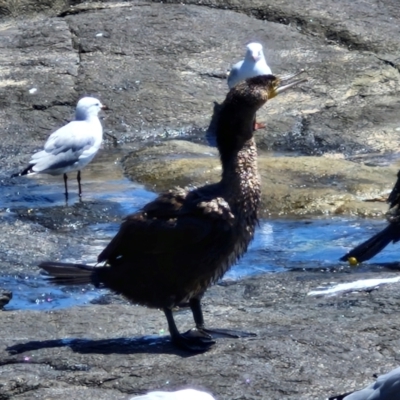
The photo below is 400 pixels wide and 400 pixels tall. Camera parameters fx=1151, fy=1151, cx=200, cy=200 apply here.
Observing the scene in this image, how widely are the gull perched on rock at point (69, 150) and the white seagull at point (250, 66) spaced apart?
2.17 metres

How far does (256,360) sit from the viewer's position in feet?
15.4

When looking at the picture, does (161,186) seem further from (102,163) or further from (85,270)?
(85,270)

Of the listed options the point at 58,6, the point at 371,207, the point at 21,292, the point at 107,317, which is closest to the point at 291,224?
the point at 371,207

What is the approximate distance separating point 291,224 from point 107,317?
11.5 ft

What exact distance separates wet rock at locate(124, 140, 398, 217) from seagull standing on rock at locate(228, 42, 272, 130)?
1.59 m

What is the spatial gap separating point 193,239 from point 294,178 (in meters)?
4.77

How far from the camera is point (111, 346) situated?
16.5ft

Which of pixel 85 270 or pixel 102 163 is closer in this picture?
pixel 85 270

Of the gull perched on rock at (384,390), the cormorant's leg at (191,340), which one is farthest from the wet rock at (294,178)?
the gull perched on rock at (384,390)

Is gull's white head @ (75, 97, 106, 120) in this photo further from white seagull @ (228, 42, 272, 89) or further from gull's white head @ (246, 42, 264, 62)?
gull's white head @ (246, 42, 264, 62)

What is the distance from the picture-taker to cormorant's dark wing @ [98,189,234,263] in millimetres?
5016

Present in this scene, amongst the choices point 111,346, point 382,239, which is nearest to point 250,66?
point 382,239

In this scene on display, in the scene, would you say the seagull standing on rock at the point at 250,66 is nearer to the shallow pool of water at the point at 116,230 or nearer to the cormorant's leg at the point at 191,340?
the shallow pool of water at the point at 116,230

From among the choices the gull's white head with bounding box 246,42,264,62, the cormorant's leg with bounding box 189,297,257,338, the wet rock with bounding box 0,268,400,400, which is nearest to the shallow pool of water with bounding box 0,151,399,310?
the wet rock with bounding box 0,268,400,400
